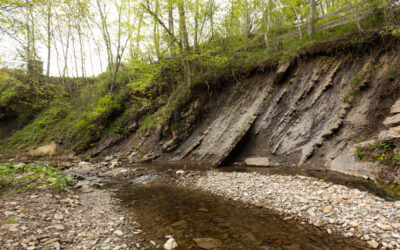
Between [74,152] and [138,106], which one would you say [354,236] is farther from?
[74,152]

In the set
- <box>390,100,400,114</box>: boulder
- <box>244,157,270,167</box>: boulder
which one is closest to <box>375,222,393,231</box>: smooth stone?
<box>390,100,400,114</box>: boulder

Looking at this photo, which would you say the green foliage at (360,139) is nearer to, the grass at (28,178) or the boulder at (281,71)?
the boulder at (281,71)

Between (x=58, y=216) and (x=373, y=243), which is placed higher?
(x=58, y=216)

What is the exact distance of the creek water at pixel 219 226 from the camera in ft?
11.9

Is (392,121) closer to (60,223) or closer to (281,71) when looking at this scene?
(281,71)

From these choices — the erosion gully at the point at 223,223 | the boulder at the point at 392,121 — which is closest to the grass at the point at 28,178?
the erosion gully at the point at 223,223

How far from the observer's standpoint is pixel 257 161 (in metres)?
9.91

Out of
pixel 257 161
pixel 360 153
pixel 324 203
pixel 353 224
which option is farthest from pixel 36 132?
pixel 360 153

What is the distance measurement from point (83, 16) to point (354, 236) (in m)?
28.3

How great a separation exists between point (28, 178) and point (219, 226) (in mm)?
6943

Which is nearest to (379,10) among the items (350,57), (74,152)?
(350,57)

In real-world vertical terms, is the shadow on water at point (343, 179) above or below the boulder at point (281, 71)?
below

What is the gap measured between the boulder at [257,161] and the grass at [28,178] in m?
8.71

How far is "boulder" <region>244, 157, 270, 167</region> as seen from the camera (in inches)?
376
